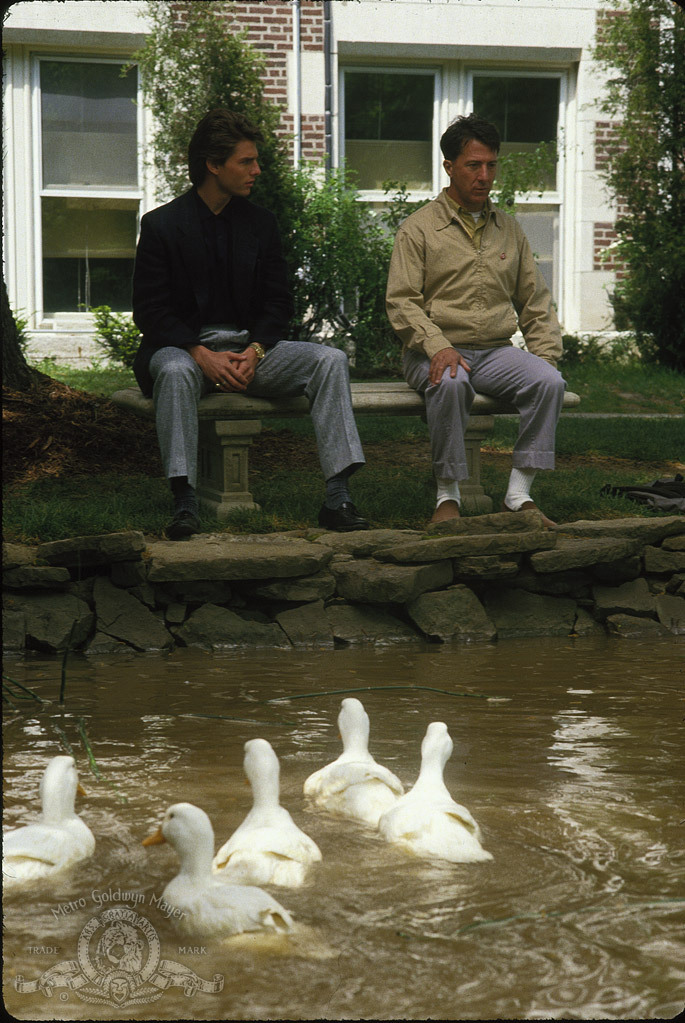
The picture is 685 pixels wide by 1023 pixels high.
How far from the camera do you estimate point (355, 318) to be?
12.0 metres

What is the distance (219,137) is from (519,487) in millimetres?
2312

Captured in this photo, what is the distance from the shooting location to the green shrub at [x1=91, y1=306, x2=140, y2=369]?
12281 mm

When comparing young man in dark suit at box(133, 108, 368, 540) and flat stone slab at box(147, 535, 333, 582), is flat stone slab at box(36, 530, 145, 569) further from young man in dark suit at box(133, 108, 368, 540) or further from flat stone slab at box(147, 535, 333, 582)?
young man in dark suit at box(133, 108, 368, 540)

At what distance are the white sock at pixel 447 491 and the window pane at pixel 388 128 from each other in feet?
27.6

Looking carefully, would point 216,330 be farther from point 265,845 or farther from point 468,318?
point 265,845

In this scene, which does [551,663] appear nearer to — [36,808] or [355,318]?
[36,808]

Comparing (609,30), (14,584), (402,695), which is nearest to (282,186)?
(609,30)

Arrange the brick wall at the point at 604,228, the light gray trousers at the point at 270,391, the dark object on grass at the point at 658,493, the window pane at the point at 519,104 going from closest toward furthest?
the light gray trousers at the point at 270,391, the dark object on grass at the point at 658,493, the brick wall at the point at 604,228, the window pane at the point at 519,104

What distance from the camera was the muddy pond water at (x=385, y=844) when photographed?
93.0 inches

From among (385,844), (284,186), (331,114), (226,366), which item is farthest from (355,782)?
(331,114)

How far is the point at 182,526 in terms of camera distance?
18.7 ft

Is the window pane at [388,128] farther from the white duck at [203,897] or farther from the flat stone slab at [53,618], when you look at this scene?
the white duck at [203,897]

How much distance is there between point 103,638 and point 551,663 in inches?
78.6

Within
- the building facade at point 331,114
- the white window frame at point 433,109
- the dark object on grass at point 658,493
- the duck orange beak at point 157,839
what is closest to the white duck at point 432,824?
the duck orange beak at point 157,839
